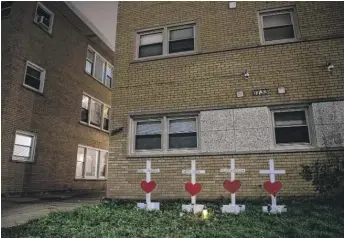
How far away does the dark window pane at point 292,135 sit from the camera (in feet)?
24.6

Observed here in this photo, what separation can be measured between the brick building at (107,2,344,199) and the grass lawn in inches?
53.9

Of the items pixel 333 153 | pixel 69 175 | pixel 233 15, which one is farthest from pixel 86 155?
pixel 333 153

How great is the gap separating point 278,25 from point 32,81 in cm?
1116

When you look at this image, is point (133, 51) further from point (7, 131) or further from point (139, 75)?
point (7, 131)

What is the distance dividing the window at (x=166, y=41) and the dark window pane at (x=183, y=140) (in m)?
2.75

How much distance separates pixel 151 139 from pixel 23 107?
7.23 m

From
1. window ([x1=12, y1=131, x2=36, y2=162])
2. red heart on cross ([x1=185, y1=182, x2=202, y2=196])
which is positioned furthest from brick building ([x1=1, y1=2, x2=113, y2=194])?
red heart on cross ([x1=185, y1=182, x2=202, y2=196])

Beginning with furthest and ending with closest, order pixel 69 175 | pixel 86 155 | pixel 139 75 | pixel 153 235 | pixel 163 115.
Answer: pixel 86 155, pixel 69 175, pixel 139 75, pixel 163 115, pixel 153 235

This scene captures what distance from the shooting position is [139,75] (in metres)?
9.17

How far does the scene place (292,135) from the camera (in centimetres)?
757

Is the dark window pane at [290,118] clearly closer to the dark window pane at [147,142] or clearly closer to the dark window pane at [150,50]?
the dark window pane at [147,142]

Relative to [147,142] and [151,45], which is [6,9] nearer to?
[151,45]

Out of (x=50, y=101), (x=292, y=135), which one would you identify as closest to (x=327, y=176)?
(x=292, y=135)

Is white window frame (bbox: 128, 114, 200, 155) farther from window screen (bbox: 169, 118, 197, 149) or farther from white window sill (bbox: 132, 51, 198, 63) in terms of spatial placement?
white window sill (bbox: 132, 51, 198, 63)
